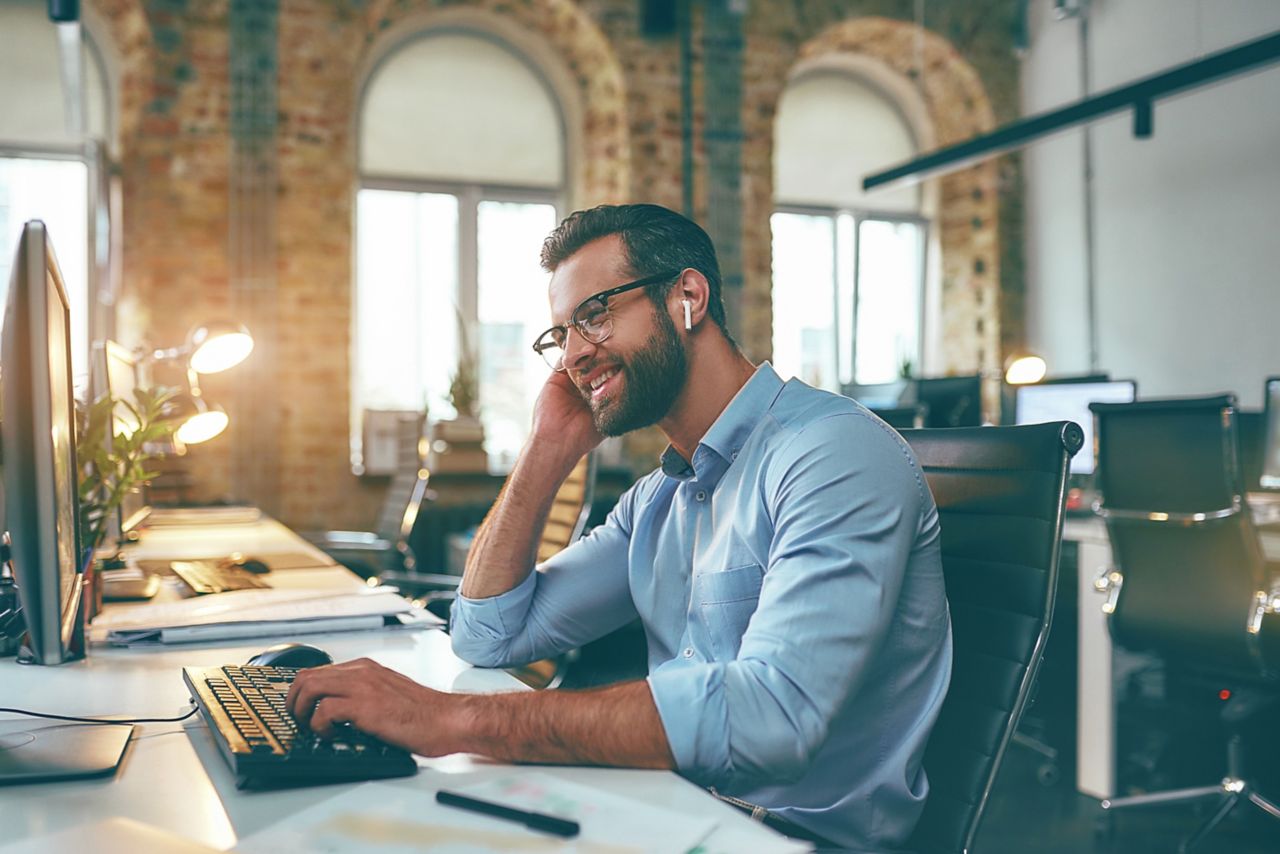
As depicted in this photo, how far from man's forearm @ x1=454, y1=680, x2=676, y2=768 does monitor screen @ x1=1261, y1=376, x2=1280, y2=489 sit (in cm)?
353

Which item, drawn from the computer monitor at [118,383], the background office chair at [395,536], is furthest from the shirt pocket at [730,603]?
the background office chair at [395,536]

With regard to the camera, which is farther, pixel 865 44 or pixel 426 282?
pixel 865 44

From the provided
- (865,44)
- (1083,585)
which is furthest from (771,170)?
(1083,585)

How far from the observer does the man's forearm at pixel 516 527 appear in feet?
5.02

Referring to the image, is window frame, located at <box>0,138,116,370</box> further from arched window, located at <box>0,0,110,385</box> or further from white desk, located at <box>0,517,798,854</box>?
white desk, located at <box>0,517,798,854</box>

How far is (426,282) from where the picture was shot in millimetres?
6047

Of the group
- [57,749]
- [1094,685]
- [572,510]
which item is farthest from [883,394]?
[57,749]

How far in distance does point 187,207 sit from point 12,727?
4.54 metres

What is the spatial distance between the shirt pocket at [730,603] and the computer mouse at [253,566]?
1.40 m

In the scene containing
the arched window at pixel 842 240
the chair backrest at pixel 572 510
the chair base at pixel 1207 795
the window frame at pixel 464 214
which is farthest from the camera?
the arched window at pixel 842 240

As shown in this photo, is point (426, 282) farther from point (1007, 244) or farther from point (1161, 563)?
point (1161, 563)

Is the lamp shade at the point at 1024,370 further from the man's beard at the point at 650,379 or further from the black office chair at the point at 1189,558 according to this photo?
the man's beard at the point at 650,379

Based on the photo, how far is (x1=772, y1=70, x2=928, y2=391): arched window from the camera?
6.95 m

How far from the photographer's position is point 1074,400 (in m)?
4.51
